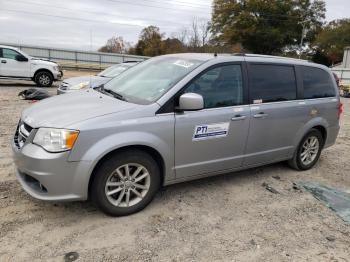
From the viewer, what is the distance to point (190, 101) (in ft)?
11.8

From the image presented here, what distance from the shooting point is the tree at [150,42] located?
163ft

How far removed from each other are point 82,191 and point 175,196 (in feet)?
4.24

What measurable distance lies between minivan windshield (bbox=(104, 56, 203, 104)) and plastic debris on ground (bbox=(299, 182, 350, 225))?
7.81 ft

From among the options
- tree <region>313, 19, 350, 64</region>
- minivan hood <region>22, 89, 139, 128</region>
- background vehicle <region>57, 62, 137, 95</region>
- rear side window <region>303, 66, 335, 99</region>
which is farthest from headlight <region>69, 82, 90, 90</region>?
tree <region>313, 19, 350, 64</region>

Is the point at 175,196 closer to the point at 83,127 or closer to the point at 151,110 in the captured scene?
the point at 151,110

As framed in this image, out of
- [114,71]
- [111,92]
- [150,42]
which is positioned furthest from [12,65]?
[150,42]

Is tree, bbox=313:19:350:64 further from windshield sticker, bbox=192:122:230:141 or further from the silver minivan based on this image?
windshield sticker, bbox=192:122:230:141

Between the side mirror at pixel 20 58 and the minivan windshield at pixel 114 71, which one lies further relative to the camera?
the side mirror at pixel 20 58

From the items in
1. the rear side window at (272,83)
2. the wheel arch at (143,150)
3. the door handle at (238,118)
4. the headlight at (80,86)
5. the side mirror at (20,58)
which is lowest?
the wheel arch at (143,150)

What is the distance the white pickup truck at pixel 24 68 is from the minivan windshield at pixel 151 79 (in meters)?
11.0

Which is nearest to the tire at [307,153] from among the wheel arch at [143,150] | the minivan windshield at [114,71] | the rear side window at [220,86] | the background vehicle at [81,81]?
the rear side window at [220,86]

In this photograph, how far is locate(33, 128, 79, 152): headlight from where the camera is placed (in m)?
3.15

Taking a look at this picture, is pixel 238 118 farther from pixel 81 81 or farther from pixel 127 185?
pixel 81 81

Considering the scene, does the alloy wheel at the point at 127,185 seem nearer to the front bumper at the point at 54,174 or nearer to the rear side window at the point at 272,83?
the front bumper at the point at 54,174
